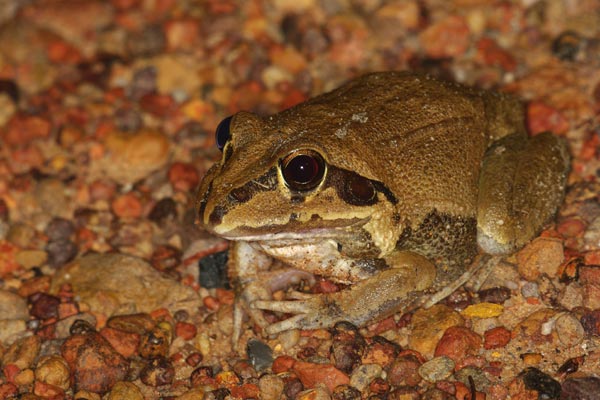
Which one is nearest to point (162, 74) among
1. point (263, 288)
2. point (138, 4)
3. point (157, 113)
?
point (157, 113)

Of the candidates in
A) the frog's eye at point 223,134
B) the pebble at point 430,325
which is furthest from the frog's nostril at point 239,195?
the pebble at point 430,325

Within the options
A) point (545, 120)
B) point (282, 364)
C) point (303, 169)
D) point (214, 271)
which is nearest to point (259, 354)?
point (282, 364)

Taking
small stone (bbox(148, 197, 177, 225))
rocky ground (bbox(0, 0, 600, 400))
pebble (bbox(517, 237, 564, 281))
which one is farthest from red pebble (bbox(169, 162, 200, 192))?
pebble (bbox(517, 237, 564, 281))

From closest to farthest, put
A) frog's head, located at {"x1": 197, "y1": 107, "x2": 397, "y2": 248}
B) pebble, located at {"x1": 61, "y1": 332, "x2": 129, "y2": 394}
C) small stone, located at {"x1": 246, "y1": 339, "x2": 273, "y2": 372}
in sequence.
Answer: frog's head, located at {"x1": 197, "y1": 107, "x2": 397, "y2": 248}, pebble, located at {"x1": 61, "y1": 332, "x2": 129, "y2": 394}, small stone, located at {"x1": 246, "y1": 339, "x2": 273, "y2": 372}

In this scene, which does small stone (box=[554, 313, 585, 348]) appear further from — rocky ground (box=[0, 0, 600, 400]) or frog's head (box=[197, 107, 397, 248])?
frog's head (box=[197, 107, 397, 248])

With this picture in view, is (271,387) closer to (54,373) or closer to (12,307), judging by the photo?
(54,373)

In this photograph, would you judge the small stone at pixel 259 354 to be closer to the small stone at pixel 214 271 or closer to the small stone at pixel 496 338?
the small stone at pixel 214 271
